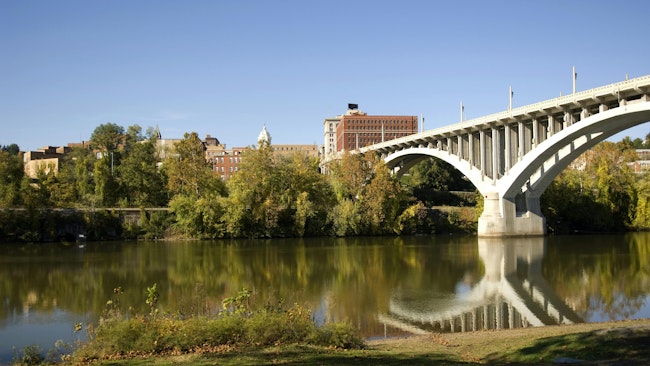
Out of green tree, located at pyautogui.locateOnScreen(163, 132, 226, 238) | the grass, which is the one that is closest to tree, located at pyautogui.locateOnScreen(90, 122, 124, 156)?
green tree, located at pyautogui.locateOnScreen(163, 132, 226, 238)

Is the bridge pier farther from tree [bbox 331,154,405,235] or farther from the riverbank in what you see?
the riverbank

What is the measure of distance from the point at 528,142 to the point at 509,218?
25.3 feet

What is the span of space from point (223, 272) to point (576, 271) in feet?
62.4

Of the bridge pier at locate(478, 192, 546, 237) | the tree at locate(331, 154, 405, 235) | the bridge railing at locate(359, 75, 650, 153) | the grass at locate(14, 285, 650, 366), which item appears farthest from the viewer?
the tree at locate(331, 154, 405, 235)

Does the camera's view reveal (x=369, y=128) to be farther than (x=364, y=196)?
Yes

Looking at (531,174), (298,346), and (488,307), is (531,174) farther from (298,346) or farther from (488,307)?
(298,346)

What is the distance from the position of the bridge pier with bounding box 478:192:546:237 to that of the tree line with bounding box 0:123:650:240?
27.3 ft

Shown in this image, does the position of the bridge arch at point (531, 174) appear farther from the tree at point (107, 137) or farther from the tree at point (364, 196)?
the tree at point (107, 137)

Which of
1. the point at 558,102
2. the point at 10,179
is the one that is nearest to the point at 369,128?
the point at 10,179

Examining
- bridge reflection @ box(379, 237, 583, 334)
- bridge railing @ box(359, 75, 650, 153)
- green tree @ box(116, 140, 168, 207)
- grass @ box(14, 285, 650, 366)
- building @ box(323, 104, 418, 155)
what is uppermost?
building @ box(323, 104, 418, 155)

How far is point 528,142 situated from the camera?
53250mm

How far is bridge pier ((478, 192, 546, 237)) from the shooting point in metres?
56.0

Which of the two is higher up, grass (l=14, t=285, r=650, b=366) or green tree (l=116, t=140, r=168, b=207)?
green tree (l=116, t=140, r=168, b=207)

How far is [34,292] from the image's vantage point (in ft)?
85.7
